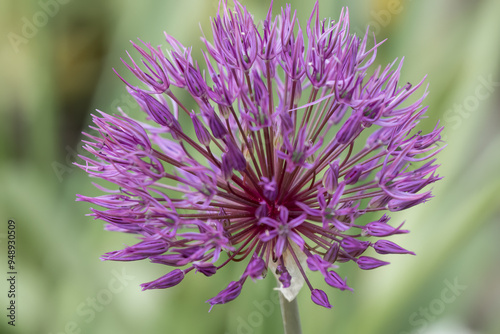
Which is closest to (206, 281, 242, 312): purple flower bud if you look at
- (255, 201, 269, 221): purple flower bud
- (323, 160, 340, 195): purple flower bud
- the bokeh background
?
(255, 201, 269, 221): purple flower bud

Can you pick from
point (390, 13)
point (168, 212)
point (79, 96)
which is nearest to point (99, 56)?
point (79, 96)

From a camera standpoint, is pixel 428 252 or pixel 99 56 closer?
pixel 428 252

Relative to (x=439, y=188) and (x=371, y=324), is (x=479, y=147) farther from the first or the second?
(x=371, y=324)

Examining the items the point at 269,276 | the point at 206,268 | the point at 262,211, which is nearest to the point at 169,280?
the point at 206,268

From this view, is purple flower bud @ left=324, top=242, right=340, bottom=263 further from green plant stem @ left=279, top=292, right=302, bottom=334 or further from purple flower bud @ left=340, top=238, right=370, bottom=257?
green plant stem @ left=279, top=292, right=302, bottom=334

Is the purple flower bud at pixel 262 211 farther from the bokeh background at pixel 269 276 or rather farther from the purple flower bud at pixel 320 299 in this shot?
the bokeh background at pixel 269 276

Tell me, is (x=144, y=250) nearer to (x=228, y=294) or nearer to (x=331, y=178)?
(x=228, y=294)
